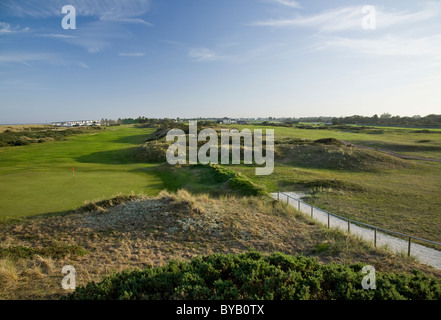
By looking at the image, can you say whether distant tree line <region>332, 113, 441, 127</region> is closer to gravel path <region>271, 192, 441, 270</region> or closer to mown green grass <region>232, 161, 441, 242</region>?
mown green grass <region>232, 161, 441, 242</region>

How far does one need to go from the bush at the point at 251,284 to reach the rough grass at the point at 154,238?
2302 mm

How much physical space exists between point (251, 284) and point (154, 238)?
698 cm

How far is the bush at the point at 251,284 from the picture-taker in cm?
536

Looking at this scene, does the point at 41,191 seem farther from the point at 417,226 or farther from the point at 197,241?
the point at 417,226

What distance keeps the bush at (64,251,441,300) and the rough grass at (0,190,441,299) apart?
230 centimetres

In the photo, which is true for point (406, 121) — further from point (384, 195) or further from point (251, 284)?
point (251, 284)

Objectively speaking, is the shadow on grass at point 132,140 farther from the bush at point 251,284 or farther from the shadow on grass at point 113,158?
the bush at point 251,284

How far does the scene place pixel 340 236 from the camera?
38.6ft

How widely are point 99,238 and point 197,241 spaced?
4.51 meters

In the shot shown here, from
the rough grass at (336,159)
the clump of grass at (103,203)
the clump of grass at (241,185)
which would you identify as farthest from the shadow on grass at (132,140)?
the clump of grass at (103,203)

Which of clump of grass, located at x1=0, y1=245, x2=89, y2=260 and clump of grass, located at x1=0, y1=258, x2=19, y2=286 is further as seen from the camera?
clump of grass, located at x1=0, y1=245, x2=89, y2=260

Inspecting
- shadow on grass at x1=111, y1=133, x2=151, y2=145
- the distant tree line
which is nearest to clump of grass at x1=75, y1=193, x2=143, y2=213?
shadow on grass at x1=111, y1=133, x2=151, y2=145

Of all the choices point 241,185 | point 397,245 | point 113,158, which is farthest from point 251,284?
point 113,158

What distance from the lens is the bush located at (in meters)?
5.36
